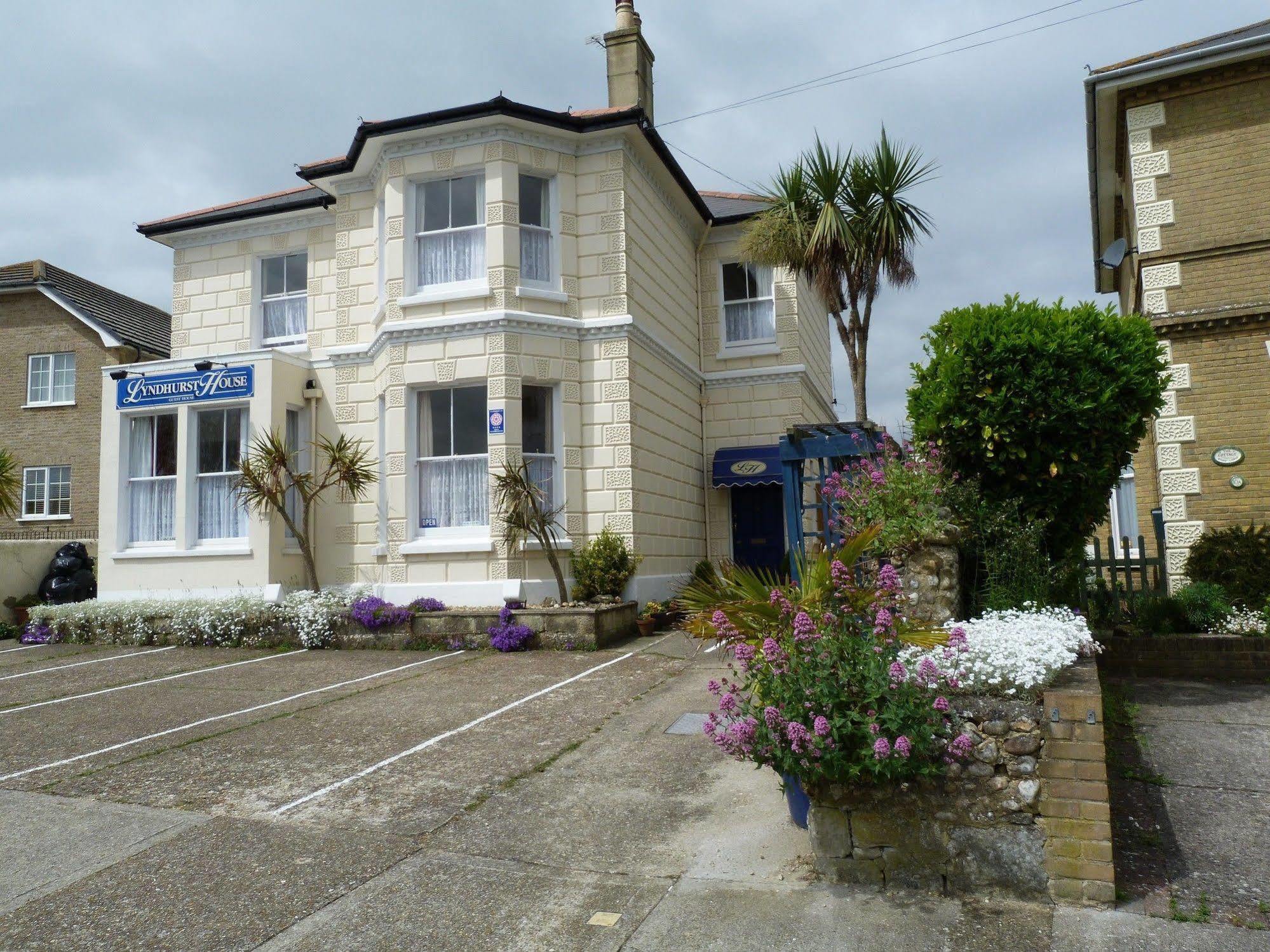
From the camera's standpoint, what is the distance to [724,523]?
16.8 m

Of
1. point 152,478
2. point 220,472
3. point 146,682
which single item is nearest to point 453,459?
point 220,472

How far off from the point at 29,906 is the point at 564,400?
30.7 feet

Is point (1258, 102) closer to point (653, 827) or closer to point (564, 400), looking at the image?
point (564, 400)

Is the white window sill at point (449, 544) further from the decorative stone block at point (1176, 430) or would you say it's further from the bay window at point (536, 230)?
the decorative stone block at point (1176, 430)

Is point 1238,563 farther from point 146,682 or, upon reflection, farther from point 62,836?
point 146,682

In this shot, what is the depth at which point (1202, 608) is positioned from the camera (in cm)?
898

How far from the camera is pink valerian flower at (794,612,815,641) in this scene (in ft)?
14.2

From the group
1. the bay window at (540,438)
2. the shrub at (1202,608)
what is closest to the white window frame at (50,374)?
the bay window at (540,438)

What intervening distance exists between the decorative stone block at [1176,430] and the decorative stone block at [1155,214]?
246 cm

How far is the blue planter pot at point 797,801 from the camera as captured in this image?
14.9 feet

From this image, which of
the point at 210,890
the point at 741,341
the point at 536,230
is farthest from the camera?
the point at 741,341

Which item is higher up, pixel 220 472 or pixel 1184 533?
pixel 220 472

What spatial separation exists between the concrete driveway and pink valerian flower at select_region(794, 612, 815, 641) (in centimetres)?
111

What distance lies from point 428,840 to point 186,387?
11033mm
